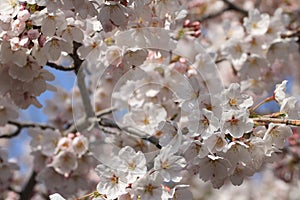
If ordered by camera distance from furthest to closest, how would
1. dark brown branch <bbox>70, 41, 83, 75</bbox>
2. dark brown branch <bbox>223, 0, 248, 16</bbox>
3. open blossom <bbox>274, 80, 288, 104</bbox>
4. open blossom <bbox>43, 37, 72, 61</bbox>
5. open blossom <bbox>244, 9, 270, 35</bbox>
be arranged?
dark brown branch <bbox>223, 0, 248, 16</bbox> → open blossom <bbox>244, 9, 270, 35</bbox> → dark brown branch <bbox>70, 41, 83, 75</bbox> → open blossom <bbox>43, 37, 72, 61</bbox> → open blossom <bbox>274, 80, 288, 104</bbox>

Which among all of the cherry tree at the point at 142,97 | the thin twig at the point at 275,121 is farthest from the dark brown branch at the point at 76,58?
the thin twig at the point at 275,121

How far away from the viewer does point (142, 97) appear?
9.34 feet

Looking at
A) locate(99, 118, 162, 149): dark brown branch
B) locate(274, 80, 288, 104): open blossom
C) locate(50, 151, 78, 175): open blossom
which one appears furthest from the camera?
locate(50, 151, 78, 175): open blossom

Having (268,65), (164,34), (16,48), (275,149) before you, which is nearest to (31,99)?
(16,48)

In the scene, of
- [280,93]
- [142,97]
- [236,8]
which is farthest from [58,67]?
[236,8]

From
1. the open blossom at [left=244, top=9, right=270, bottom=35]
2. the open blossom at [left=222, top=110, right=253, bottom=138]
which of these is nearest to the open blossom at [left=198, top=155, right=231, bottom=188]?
the open blossom at [left=222, top=110, right=253, bottom=138]

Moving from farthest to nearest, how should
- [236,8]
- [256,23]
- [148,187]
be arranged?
[236,8] < [256,23] < [148,187]

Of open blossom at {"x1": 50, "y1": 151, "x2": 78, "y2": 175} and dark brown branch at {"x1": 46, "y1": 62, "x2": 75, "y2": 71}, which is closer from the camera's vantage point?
dark brown branch at {"x1": 46, "y1": 62, "x2": 75, "y2": 71}

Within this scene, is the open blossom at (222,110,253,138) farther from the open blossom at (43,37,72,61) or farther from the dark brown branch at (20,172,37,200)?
the dark brown branch at (20,172,37,200)

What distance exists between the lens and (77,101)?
11.1 feet

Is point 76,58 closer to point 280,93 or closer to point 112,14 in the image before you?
point 112,14

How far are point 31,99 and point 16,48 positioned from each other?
0.43 m

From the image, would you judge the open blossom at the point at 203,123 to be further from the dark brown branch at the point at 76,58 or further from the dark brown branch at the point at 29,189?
the dark brown branch at the point at 29,189

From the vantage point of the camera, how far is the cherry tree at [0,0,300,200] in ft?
6.25
